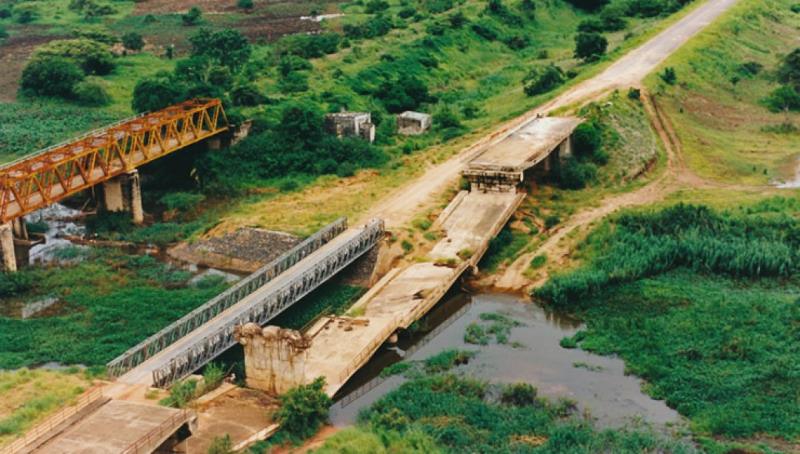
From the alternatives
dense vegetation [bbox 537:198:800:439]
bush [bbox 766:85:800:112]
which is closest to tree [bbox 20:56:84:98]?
dense vegetation [bbox 537:198:800:439]

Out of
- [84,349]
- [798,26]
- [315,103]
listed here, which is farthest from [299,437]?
[798,26]

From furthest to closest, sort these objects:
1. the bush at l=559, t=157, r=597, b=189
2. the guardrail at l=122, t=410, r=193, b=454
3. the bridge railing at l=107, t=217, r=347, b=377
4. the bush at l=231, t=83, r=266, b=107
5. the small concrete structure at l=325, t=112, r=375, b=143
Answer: the bush at l=231, t=83, r=266, b=107 → the small concrete structure at l=325, t=112, r=375, b=143 → the bush at l=559, t=157, r=597, b=189 → the bridge railing at l=107, t=217, r=347, b=377 → the guardrail at l=122, t=410, r=193, b=454

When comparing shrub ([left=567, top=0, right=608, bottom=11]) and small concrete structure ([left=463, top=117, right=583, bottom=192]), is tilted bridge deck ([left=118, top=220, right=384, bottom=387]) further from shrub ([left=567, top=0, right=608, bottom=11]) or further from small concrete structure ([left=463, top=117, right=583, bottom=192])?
shrub ([left=567, top=0, right=608, bottom=11])

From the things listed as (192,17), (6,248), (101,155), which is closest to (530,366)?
(6,248)

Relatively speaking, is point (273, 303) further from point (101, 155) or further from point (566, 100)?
point (566, 100)

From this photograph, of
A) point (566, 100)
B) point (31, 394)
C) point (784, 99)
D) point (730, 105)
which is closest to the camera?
point (31, 394)

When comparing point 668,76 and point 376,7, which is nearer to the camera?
point 668,76

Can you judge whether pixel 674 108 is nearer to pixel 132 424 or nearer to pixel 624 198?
pixel 624 198

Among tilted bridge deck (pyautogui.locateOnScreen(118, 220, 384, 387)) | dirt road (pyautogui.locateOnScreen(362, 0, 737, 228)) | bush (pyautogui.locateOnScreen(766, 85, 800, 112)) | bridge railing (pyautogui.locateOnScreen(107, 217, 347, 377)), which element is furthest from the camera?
bush (pyautogui.locateOnScreen(766, 85, 800, 112))
